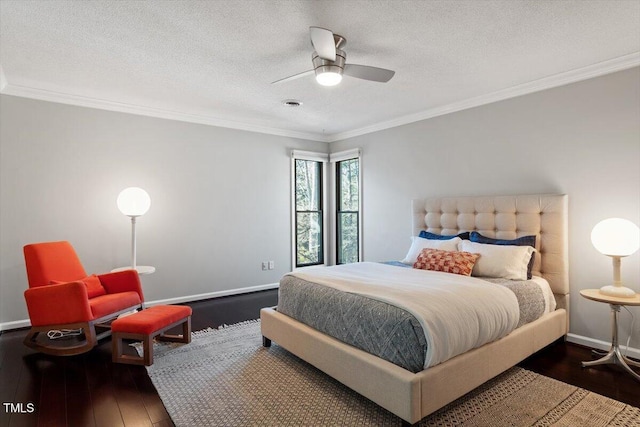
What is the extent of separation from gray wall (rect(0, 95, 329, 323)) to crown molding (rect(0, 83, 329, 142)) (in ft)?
0.22

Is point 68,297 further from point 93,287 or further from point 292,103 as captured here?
point 292,103

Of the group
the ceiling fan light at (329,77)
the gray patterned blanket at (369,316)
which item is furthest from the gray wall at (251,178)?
the ceiling fan light at (329,77)

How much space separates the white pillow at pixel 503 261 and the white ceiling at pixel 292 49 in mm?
1657

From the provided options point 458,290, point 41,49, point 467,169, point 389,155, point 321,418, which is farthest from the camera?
point 389,155

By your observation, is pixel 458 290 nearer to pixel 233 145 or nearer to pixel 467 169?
pixel 467 169

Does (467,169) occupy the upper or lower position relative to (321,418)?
upper

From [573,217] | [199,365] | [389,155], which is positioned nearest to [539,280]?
[573,217]

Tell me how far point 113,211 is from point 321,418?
351cm

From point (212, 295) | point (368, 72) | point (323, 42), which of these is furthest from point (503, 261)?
point (212, 295)

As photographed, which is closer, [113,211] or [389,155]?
[113,211]

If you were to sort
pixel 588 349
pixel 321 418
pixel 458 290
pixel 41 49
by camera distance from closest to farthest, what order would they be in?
pixel 321 418, pixel 458 290, pixel 41 49, pixel 588 349

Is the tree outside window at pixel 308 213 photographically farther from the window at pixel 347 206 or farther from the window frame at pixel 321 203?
the window at pixel 347 206

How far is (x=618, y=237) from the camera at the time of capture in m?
2.71

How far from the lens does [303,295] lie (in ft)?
9.55
